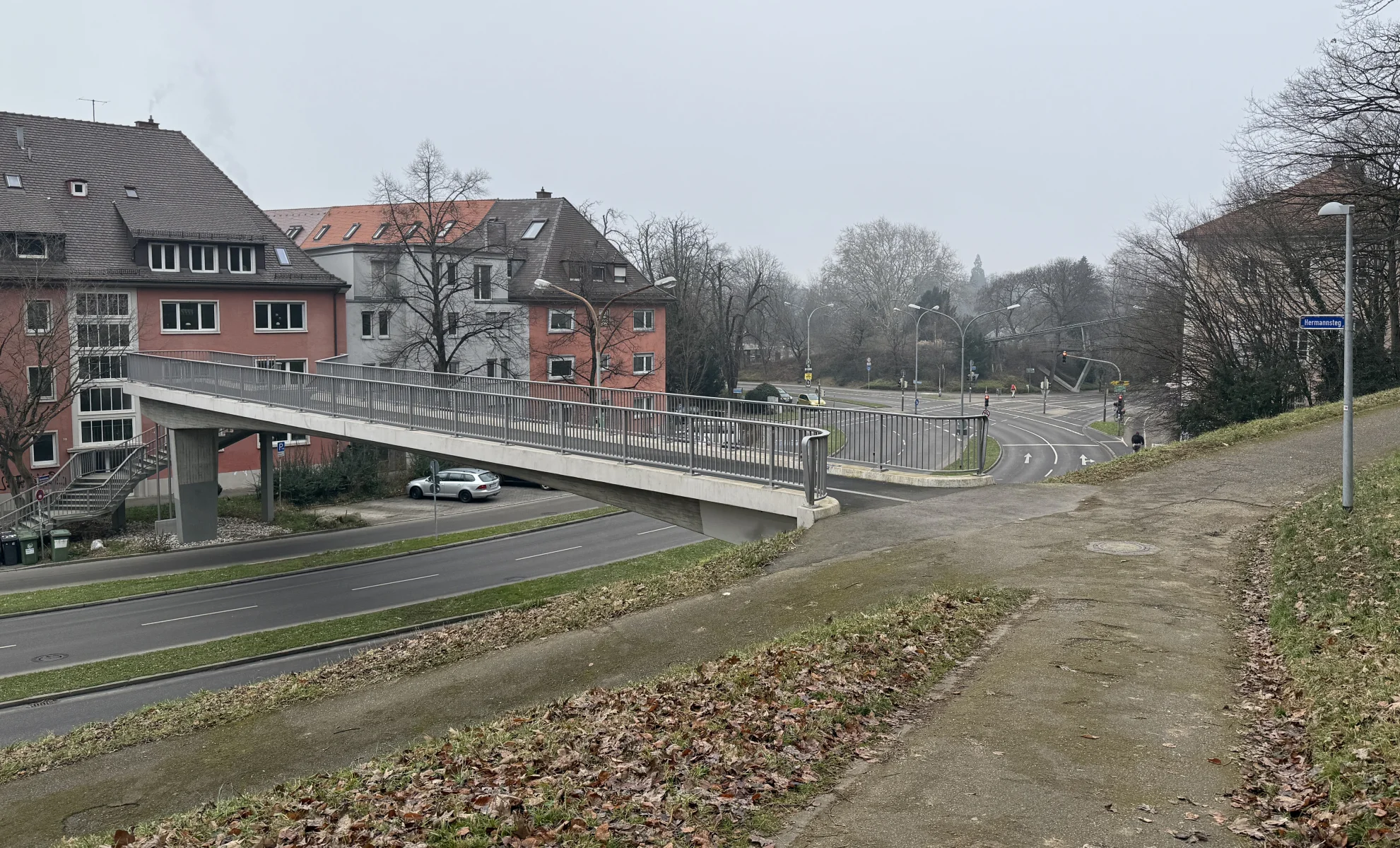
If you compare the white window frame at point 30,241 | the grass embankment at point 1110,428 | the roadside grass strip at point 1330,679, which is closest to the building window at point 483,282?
the white window frame at point 30,241

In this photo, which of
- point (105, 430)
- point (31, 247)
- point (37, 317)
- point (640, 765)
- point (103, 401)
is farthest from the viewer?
point (105, 430)

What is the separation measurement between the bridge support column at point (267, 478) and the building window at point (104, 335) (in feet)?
19.8

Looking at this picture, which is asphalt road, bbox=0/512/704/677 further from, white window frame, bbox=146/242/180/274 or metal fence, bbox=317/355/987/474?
white window frame, bbox=146/242/180/274

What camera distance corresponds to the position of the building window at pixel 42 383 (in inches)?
1399

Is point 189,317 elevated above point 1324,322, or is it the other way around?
point 189,317

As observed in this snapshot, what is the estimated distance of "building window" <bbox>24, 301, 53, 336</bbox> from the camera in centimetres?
3659

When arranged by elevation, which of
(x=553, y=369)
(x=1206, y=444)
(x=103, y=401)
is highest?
(x=553, y=369)

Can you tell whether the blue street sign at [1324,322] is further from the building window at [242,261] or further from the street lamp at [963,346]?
the building window at [242,261]

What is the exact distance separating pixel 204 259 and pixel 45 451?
9.56 meters

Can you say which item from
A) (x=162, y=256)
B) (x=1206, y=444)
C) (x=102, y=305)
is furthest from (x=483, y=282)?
(x=1206, y=444)

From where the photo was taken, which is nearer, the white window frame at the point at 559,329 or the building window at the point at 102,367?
the building window at the point at 102,367

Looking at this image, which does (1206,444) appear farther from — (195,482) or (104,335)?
(104,335)

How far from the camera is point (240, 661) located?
21531 mm

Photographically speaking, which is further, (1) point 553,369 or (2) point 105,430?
(1) point 553,369
